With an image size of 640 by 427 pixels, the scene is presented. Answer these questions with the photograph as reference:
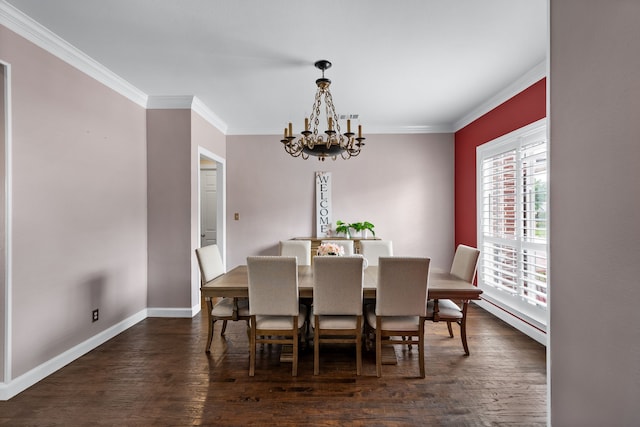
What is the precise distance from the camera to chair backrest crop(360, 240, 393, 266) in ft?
12.1

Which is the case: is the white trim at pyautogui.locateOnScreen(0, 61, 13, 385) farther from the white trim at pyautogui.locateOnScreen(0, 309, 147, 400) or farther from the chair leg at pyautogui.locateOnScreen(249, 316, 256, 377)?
the chair leg at pyautogui.locateOnScreen(249, 316, 256, 377)

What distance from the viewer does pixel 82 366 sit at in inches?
104

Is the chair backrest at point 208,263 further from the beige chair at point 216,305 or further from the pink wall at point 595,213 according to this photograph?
the pink wall at point 595,213

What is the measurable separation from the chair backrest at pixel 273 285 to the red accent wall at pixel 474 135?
274 cm

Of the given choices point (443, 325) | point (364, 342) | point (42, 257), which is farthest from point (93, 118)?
point (443, 325)

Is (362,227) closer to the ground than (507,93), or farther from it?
closer to the ground

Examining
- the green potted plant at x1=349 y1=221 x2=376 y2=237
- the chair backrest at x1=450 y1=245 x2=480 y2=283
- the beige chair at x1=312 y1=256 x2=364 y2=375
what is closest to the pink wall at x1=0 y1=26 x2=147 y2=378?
the beige chair at x1=312 y1=256 x2=364 y2=375

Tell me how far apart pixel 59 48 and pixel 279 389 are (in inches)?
123

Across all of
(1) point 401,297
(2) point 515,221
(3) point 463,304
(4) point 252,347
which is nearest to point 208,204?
(4) point 252,347

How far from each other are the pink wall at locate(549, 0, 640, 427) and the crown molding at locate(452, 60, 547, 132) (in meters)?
2.02

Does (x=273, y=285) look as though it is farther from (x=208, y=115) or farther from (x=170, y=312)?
(x=208, y=115)

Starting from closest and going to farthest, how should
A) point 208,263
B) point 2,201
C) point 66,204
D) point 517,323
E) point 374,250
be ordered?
point 2,201 < point 66,204 < point 208,263 < point 517,323 < point 374,250

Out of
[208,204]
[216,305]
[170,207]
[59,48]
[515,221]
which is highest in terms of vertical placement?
[59,48]

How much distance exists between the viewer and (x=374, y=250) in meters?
3.71
